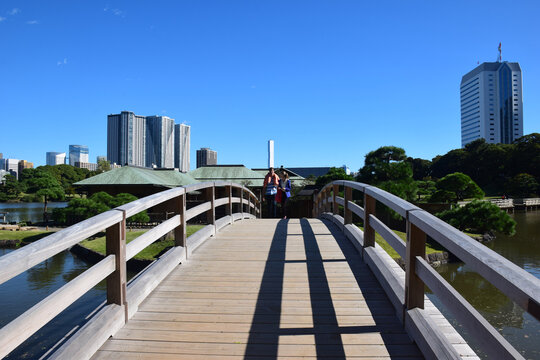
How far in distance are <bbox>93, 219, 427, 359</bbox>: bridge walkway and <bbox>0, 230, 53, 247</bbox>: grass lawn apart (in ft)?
80.3

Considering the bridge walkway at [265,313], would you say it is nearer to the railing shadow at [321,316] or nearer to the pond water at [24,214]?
the railing shadow at [321,316]

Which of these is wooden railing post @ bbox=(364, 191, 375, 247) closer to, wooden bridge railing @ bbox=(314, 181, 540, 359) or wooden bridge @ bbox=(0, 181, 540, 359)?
wooden bridge @ bbox=(0, 181, 540, 359)

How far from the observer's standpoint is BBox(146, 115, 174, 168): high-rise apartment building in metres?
142

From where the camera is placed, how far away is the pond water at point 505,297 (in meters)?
11.0

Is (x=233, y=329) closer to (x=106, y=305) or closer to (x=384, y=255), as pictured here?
(x=106, y=305)

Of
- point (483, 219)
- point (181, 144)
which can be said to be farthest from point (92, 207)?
point (181, 144)

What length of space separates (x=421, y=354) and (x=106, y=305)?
7.05 ft

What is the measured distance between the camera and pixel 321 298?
317 centimetres

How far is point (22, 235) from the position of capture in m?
25.3

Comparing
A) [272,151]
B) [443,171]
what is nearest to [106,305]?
[272,151]

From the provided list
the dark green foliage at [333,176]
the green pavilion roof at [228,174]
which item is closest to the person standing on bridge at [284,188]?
the dark green foliage at [333,176]

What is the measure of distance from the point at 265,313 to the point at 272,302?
0.23 m

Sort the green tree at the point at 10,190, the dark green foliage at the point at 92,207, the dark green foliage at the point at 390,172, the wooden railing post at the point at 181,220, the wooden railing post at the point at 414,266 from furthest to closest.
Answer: the green tree at the point at 10,190, the dark green foliage at the point at 390,172, the dark green foliage at the point at 92,207, the wooden railing post at the point at 181,220, the wooden railing post at the point at 414,266

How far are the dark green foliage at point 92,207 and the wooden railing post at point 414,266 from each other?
21.9 m
